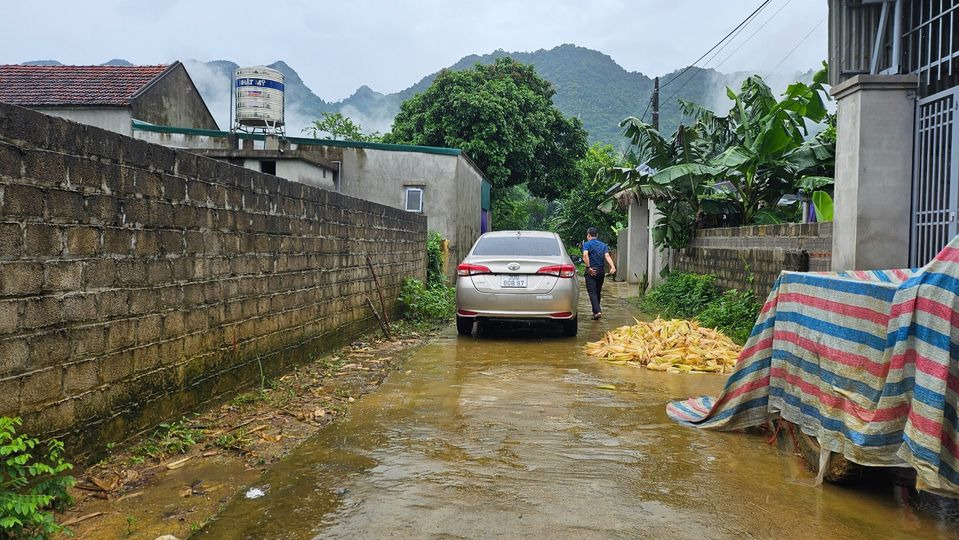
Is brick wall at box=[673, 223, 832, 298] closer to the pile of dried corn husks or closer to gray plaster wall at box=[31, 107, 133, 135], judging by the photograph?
the pile of dried corn husks

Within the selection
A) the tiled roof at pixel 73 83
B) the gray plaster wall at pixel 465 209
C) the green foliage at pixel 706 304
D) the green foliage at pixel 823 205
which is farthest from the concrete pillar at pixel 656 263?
the tiled roof at pixel 73 83

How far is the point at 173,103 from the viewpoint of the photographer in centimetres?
2372

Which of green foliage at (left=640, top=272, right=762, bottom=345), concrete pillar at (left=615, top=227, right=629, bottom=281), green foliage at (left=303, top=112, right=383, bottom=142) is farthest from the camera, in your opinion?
green foliage at (left=303, top=112, right=383, bottom=142)

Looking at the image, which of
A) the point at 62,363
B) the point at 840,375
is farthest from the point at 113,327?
the point at 840,375

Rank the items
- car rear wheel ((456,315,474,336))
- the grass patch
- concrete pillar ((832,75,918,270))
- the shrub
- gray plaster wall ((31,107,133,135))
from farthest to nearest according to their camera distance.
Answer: gray plaster wall ((31,107,133,135)) < the shrub < car rear wheel ((456,315,474,336)) < concrete pillar ((832,75,918,270)) < the grass patch

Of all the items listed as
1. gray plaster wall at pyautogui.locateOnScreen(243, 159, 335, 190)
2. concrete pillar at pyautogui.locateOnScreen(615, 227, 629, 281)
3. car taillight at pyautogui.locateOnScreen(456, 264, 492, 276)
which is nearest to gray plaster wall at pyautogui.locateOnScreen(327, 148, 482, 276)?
gray plaster wall at pyautogui.locateOnScreen(243, 159, 335, 190)

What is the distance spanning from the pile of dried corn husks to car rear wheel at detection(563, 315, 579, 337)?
1.01 meters

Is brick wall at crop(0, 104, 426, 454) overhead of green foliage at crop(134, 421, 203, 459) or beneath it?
overhead

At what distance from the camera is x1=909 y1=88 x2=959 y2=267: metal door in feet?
21.1

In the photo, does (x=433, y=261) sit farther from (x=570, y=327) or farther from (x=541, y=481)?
(x=541, y=481)

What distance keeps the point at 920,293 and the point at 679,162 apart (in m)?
11.8

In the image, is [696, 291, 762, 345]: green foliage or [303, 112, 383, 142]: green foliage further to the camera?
[303, 112, 383, 142]: green foliage

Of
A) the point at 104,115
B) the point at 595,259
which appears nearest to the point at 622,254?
the point at 595,259

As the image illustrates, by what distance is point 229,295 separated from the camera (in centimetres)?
602
